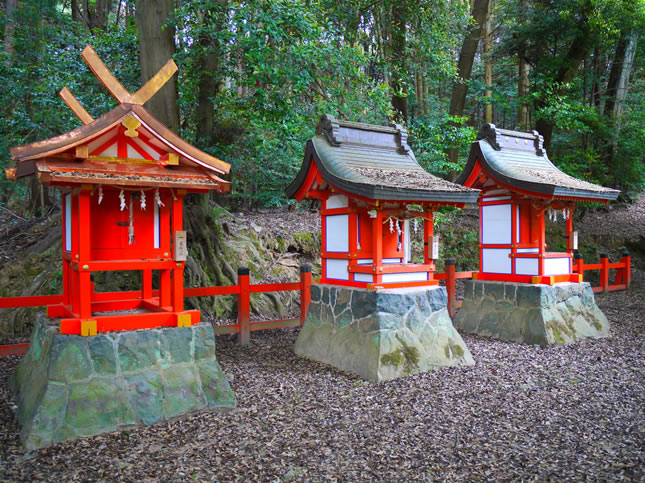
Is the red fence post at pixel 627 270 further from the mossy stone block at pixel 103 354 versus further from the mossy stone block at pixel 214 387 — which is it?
the mossy stone block at pixel 103 354

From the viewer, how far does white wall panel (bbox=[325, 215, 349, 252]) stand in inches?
293

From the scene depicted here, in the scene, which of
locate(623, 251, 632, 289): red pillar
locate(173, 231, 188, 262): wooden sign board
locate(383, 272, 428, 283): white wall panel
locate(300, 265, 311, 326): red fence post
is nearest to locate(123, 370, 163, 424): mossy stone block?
locate(173, 231, 188, 262): wooden sign board

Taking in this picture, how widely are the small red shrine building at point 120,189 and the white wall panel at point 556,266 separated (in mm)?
6470

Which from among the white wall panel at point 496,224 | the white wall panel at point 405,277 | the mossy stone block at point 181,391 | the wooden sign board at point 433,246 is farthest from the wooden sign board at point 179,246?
the white wall panel at point 496,224

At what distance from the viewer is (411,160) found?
321 inches

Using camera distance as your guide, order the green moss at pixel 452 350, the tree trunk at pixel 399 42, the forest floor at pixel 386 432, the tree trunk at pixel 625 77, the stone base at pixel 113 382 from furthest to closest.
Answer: the tree trunk at pixel 625 77, the tree trunk at pixel 399 42, the green moss at pixel 452 350, the stone base at pixel 113 382, the forest floor at pixel 386 432

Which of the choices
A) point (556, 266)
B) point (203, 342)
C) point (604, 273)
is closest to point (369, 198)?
point (203, 342)

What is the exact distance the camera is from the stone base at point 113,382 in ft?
15.0

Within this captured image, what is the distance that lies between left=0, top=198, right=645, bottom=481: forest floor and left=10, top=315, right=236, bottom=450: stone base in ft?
0.51

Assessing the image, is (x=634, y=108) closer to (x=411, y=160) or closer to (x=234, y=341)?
(x=411, y=160)

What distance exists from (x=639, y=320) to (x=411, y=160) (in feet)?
21.7

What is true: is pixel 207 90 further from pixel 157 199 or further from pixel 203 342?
pixel 203 342

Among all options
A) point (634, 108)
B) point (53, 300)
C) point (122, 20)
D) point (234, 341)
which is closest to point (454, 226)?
point (634, 108)

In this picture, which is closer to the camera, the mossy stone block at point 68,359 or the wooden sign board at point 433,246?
the mossy stone block at point 68,359
